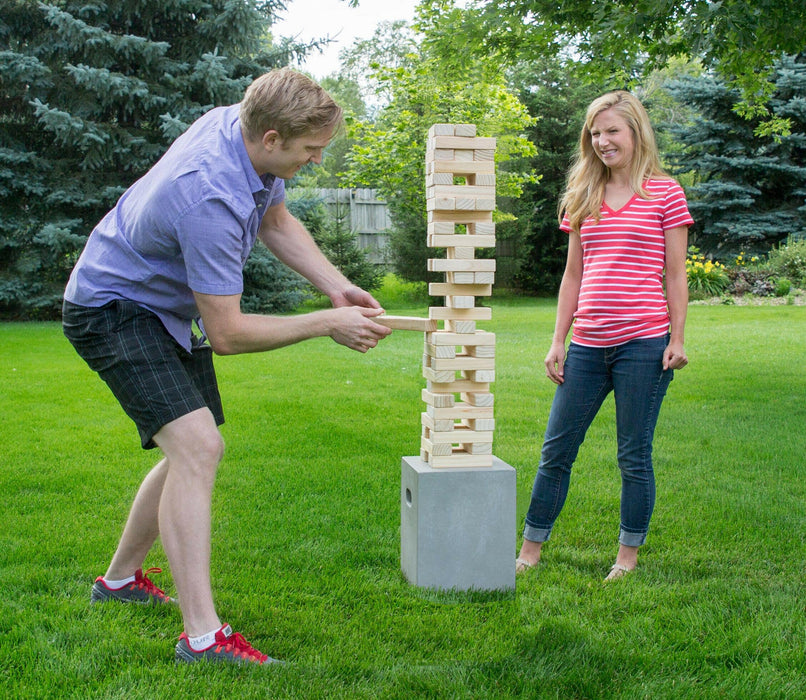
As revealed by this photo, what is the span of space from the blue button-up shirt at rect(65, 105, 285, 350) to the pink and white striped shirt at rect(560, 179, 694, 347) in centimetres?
131

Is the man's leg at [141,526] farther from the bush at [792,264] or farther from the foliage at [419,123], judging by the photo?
the bush at [792,264]

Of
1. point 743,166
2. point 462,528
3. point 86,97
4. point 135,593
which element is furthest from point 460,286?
point 743,166

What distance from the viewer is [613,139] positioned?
318 cm

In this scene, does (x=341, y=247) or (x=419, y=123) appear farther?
(x=341, y=247)

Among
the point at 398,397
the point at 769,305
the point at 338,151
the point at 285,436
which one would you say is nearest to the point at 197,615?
the point at 285,436

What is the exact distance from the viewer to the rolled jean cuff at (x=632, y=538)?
329 centimetres

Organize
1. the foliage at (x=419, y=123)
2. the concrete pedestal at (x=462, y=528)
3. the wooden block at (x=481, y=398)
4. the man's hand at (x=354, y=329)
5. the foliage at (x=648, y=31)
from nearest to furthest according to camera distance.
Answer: the man's hand at (x=354, y=329), the concrete pedestal at (x=462, y=528), the wooden block at (x=481, y=398), the foliage at (x=648, y=31), the foliage at (x=419, y=123)

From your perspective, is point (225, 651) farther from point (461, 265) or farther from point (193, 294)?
point (461, 265)

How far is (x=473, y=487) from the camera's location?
3.13 m

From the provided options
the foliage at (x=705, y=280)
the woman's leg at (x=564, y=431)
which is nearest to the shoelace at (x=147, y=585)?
the woman's leg at (x=564, y=431)

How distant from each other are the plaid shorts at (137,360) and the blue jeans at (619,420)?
1.48m

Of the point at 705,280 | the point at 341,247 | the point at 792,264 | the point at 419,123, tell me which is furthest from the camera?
the point at 705,280

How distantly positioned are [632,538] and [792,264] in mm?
14725

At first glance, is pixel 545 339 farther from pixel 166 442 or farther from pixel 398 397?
pixel 166 442
